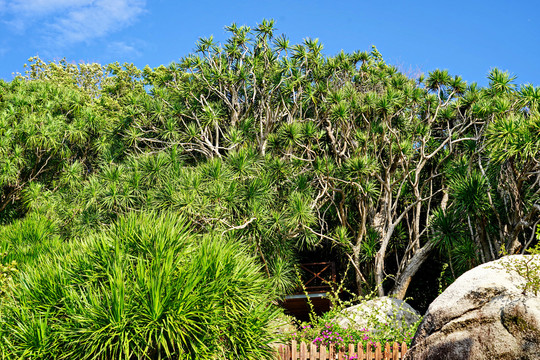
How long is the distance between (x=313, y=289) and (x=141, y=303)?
35.3 ft

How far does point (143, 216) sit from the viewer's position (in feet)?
22.6

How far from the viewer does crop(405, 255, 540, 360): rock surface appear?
15.4ft

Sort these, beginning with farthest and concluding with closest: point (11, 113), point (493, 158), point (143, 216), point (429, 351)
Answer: point (11, 113), point (493, 158), point (143, 216), point (429, 351)

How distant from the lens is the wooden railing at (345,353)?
754 centimetres

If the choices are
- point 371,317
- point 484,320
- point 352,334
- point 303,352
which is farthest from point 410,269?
point 484,320

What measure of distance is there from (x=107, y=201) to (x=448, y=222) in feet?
29.6

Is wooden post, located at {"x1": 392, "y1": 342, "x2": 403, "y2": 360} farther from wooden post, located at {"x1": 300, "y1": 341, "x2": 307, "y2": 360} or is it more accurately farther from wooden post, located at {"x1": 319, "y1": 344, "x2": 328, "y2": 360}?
wooden post, located at {"x1": 300, "y1": 341, "x2": 307, "y2": 360}

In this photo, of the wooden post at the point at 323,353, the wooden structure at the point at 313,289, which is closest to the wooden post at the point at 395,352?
the wooden post at the point at 323,353

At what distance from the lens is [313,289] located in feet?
51.1

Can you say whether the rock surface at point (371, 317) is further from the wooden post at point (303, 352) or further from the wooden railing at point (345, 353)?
the wooden post at point (303, 352)

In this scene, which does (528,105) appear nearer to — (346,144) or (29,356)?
(346,144)

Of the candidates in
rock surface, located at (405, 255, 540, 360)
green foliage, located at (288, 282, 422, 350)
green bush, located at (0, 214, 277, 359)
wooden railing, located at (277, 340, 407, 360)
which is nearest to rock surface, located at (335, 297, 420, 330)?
green foliage, located at (288, 282, 422, 350)

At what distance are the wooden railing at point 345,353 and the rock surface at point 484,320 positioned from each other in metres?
A: 2.01

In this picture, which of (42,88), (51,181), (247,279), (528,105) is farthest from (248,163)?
(42,88)
